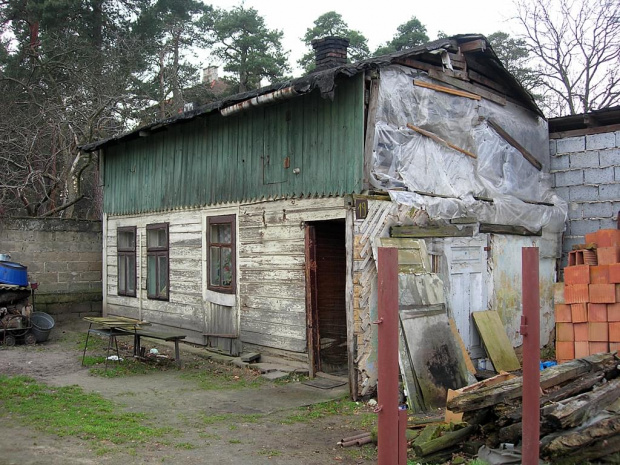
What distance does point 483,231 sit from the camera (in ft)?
32.7

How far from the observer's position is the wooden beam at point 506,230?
10.0 meters

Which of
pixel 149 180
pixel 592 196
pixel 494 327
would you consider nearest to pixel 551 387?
pixel 494 327

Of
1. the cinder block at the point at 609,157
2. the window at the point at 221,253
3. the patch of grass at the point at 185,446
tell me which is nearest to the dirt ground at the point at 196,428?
the patch of grass at the point at 185,446

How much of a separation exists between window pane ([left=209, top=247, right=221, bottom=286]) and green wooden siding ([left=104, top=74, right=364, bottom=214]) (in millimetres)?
978

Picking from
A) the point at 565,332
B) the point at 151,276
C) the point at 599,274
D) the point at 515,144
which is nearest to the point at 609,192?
the point at 515,144

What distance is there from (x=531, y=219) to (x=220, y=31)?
65.1ft

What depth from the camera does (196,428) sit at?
22.2 ft

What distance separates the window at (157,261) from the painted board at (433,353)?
654cm

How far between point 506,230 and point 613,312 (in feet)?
7.65

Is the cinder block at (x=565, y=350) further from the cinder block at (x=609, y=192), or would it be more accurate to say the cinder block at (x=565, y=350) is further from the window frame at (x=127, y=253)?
the window frame at (x=127, y=253)

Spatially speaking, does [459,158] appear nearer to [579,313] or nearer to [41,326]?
[579,313]

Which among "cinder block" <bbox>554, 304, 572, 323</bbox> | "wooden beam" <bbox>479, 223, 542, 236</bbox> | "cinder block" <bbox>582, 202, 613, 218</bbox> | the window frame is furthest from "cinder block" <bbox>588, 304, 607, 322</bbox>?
the window frame

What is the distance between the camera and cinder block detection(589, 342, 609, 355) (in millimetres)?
8742

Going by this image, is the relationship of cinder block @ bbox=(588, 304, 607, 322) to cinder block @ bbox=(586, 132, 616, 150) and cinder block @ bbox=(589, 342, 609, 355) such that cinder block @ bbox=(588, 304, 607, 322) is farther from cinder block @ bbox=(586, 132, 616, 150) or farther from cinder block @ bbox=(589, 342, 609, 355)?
cinder block @ bbox=(586, 132, 616, 150)
